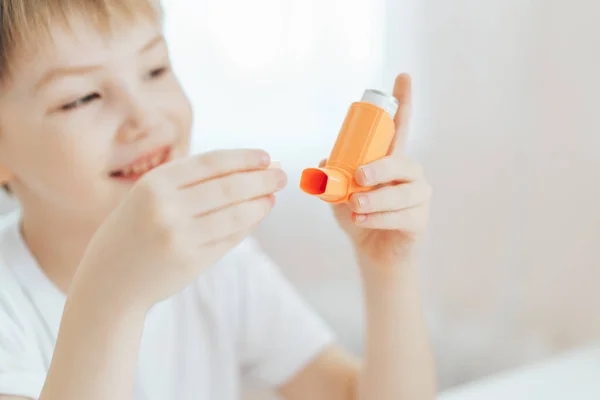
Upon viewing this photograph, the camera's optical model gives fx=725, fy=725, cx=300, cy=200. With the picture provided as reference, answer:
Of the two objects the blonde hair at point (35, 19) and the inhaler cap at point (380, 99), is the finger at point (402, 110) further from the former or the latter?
the blonde hair at point (35, 19)

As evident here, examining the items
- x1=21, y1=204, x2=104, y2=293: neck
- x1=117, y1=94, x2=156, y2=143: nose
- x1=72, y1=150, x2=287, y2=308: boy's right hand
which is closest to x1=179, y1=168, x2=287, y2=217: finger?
x1=72, y1=150, x2=287, y2=308: boy's right hand

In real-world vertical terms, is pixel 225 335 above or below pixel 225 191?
below

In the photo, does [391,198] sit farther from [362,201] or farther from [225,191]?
[225,191]

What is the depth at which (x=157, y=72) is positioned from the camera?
0.71 meters

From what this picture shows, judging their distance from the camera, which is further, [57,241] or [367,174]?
[57,241]

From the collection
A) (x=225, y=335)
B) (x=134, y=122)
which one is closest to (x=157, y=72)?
(x=134, y=122)

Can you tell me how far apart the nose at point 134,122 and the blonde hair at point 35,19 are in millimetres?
73

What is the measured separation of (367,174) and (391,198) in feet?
0.20

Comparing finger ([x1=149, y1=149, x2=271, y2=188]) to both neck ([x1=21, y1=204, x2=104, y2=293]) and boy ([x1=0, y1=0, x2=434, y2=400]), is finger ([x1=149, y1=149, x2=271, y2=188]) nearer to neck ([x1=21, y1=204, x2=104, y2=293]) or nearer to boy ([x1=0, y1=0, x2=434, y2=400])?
boy ([x1=0, y1=0, x2=434, y2=400])

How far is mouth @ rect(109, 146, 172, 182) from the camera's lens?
27.0 inches

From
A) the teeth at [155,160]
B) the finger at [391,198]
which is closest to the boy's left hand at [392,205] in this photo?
the finger at [391,198]

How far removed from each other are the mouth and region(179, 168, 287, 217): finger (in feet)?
0.61

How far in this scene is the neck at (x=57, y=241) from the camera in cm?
77

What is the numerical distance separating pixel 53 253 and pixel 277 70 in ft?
1.22
